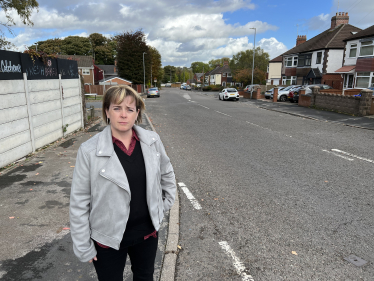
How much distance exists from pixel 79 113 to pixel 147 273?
10472mm

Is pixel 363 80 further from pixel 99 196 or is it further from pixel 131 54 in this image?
pixel 131 54

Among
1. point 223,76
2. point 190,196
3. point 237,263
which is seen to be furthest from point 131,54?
point 237,263

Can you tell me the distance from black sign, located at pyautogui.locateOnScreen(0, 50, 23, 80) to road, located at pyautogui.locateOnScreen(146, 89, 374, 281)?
4500mm

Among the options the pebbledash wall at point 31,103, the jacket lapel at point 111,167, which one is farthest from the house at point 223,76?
the jacket lapel at point 111,167

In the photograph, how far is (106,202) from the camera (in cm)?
202

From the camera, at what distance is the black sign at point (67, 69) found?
9.76 m

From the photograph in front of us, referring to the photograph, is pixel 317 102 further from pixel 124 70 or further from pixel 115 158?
pixel 124 70

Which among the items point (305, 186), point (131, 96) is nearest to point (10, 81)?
point (131, 96)

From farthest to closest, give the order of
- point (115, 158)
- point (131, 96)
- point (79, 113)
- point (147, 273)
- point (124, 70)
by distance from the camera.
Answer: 1. point (124, 70)
2. point (79, 113)
3. point (147, 273)
4. point (131, 96)
5. point (115, 158)

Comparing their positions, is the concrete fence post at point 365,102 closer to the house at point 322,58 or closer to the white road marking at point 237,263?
the white road marking at point 237,263

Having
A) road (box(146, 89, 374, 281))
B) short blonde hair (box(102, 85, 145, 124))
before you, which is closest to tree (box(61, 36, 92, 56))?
road (box(146, 89, 374, 281))

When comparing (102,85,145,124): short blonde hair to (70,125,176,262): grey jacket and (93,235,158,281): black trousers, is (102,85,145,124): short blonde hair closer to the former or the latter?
(70,125,176,262): grey jacket

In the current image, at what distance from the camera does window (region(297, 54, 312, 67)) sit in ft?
133

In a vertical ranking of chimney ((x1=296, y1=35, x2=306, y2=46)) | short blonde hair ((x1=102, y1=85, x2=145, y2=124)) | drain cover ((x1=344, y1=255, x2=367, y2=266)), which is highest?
chimney ((x1=296, y1=35, x2=306, y2=46))
